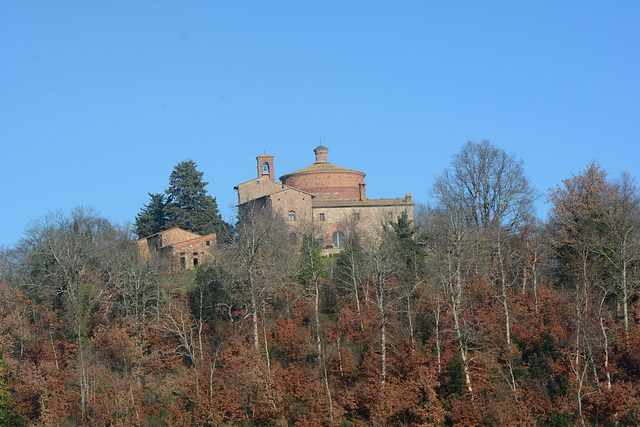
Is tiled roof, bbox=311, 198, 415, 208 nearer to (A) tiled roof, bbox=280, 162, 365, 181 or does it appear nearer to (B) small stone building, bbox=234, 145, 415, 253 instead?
(B) small stone building, bbox=234, 145, 415, 253

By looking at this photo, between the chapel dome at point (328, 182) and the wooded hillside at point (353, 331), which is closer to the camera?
the wooded hillside at point (353, 331)

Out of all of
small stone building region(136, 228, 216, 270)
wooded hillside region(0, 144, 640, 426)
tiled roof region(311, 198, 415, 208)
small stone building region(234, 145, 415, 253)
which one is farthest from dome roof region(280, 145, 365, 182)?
wooded hillside region(0, 144, 640, 426)

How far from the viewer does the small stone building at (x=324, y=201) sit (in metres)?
50.3

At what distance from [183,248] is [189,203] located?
25.2ft

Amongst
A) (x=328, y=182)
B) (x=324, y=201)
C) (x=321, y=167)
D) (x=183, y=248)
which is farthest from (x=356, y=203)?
(x=183, y=248)

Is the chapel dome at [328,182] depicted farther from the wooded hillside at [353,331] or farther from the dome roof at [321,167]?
the wooded hillside at [353,331]

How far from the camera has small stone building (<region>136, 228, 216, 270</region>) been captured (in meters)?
45.1

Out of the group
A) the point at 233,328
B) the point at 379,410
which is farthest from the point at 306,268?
the point at 379,410

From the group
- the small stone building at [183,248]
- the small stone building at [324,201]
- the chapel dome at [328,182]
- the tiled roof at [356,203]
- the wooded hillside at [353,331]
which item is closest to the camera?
the wooded hillside at [353,331]

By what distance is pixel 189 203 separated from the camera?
53.0 metres

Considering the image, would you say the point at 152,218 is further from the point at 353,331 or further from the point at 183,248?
the point at 353,331

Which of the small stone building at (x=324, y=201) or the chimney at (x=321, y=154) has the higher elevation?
the chimney at (x=321, y=154)

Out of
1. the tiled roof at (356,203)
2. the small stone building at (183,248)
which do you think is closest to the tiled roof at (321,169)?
the tiled roof at (356,203)

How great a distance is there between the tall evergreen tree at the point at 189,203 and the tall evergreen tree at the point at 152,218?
629mm
